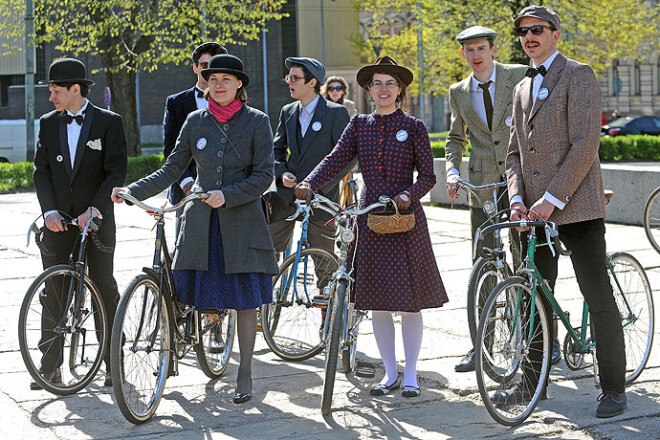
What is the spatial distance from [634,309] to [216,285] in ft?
8.16

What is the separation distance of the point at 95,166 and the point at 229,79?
3.71ft

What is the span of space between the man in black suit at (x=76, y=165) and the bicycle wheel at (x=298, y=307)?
1129 mm

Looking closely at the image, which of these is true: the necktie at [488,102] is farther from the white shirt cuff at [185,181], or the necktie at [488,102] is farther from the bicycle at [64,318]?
the bicycle at [64,318]

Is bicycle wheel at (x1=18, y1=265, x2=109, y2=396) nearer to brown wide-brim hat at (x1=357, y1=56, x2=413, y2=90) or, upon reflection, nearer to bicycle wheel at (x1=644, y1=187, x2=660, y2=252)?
brown wide-brim hat at (x1=357, y1=56, x2=413, y2=90)

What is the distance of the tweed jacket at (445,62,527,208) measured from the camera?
699cm

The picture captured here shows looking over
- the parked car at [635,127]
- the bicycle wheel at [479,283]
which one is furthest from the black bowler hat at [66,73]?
the parked car at [635,127]

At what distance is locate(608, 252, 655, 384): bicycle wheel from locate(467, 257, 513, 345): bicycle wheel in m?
0.72

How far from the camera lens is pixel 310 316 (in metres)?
7.22

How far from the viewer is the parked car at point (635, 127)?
40.6 m

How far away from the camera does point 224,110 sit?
20.1ft

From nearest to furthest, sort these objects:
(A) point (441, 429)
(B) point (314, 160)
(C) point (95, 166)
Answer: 1. (A) point (441, 429)
2. (C) point (95, 166)
3. (B) point (314, 160)

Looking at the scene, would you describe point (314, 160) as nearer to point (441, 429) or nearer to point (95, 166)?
point (95, 166)

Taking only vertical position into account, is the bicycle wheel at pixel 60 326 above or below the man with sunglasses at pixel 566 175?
below

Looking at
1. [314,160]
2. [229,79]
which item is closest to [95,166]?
[229,79]
